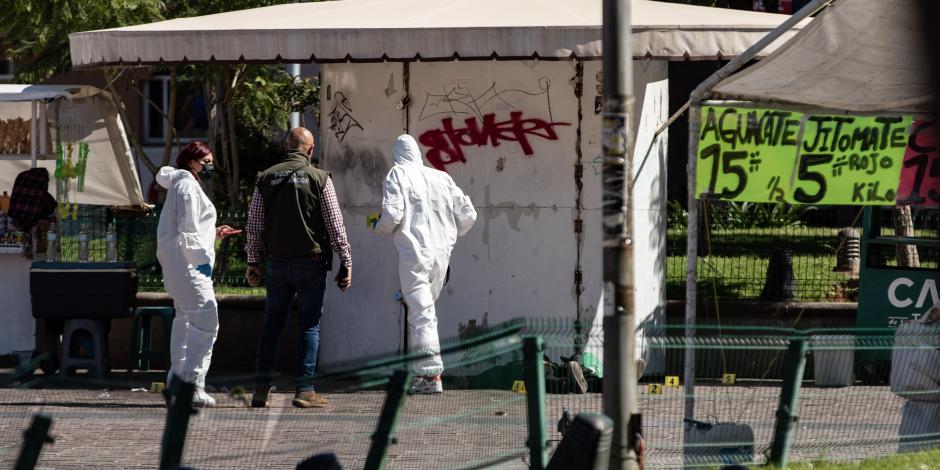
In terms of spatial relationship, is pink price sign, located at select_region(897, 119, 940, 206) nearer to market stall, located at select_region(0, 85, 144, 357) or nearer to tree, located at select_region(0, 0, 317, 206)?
market stall, located at select_region(0, 85, 144, 357)

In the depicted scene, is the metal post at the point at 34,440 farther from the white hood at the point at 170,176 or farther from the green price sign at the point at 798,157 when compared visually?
the green price sign at the point at 798,157

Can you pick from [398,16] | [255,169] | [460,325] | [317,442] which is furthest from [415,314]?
[255,169]

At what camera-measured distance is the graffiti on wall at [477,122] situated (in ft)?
33.6

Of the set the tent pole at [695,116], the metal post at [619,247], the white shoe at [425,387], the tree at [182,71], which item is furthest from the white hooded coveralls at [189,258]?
the tree at [182,71]

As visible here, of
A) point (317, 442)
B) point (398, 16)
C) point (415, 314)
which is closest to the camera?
point (317, 442)

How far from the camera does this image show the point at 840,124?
341 inches

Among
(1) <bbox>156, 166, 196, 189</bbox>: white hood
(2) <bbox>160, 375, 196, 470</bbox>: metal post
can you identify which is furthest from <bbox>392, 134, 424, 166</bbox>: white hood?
(2) <bbox>160, 375, 196, 470</bbox>: metal post

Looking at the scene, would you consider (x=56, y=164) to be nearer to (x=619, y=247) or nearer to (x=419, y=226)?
(x=419, y=226)

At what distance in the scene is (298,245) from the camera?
911 centimetres

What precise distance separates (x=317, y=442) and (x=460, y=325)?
500 centimetres

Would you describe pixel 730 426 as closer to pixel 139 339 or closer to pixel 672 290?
pixel 139 339

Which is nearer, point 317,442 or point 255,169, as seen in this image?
point 317,442

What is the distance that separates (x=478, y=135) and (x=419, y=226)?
1.11 metres

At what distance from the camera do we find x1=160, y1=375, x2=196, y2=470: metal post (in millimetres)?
4766
